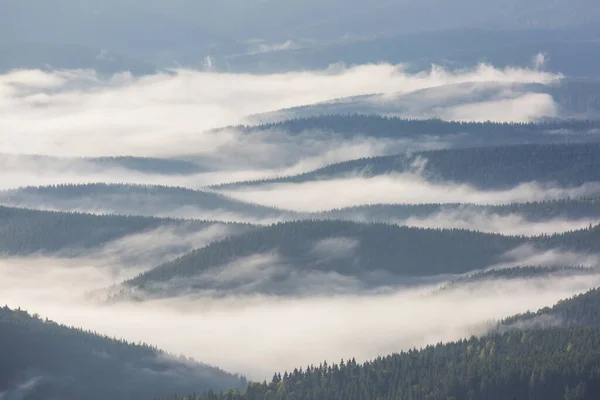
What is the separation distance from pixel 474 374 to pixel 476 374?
0.60 feet

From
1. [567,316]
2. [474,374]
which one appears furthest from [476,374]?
[567,316]

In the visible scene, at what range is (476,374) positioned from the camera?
517ft

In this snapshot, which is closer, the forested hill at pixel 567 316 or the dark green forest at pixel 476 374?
the dark green forest at pixel 476 374

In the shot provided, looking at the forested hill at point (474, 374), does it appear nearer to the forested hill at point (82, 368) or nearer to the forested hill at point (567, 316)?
the forested hill at point (567, 316)

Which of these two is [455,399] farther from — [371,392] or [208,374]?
[208,374]

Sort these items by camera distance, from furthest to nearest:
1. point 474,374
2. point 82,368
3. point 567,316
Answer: point 567,316 → point 82,368 → point 474,374

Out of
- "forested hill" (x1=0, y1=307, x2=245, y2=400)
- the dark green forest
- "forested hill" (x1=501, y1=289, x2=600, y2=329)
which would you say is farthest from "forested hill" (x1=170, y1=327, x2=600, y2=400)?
"forested hill" (x1=0, y1=307, x2=245, y2=400)

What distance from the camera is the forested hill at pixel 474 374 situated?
154500mm

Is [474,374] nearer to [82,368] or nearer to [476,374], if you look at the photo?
[476,374]

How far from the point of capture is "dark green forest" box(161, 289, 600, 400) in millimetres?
154500

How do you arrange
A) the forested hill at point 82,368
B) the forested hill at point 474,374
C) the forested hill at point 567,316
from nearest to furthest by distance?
the forested hill at point 474,374 < the forested hill at point 82,368 < the forested hill at point 567,316

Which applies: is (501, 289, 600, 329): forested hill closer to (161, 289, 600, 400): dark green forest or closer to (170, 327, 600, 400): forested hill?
(161, 289, 600, 400): dark green forest

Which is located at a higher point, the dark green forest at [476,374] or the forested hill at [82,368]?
the forested hill at [82,368]

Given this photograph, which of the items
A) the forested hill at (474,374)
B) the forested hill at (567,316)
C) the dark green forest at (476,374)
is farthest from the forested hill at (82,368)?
the forested hill at (567,316)
